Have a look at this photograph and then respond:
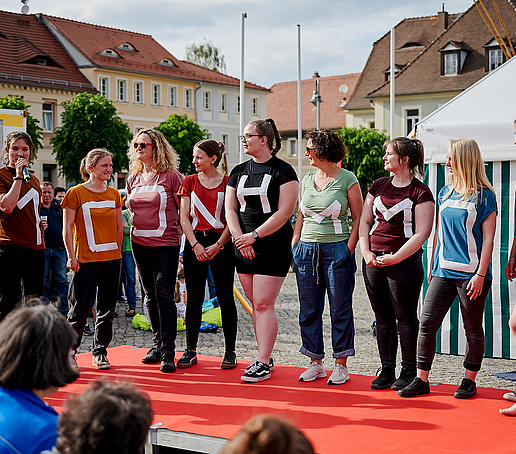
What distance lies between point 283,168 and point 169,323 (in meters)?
1.69

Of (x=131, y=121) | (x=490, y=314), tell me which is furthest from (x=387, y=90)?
(x=490, y=314)

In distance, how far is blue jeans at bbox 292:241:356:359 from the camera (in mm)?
5680

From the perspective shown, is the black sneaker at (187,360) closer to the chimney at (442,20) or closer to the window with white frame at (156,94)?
the window with white frame at (156,94)

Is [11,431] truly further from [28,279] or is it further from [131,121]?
[131,121]

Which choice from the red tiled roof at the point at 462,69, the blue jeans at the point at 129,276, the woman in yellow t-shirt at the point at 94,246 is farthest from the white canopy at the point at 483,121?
the red tiled roof at the point at 462,69

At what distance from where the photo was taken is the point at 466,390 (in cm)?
526

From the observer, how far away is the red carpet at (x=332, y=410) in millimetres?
4293

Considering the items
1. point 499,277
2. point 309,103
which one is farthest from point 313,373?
point 309,103

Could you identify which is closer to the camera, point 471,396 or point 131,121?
point 471,396

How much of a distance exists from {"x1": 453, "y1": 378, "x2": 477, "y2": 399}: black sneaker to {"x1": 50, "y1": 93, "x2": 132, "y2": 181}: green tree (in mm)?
34950

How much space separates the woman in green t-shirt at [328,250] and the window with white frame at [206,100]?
54.0 meters

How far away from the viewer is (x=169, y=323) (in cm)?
633

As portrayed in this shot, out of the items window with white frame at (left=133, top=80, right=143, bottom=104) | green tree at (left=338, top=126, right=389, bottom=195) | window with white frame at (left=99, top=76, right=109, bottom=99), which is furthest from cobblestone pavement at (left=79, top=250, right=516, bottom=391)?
window with white frame at (left=133, top=80, right=143, bottom=104)

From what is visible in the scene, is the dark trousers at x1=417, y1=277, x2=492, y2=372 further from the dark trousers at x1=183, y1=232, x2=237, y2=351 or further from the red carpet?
the dark trousers at x1=183, y1=232, x2=237, y2=351
